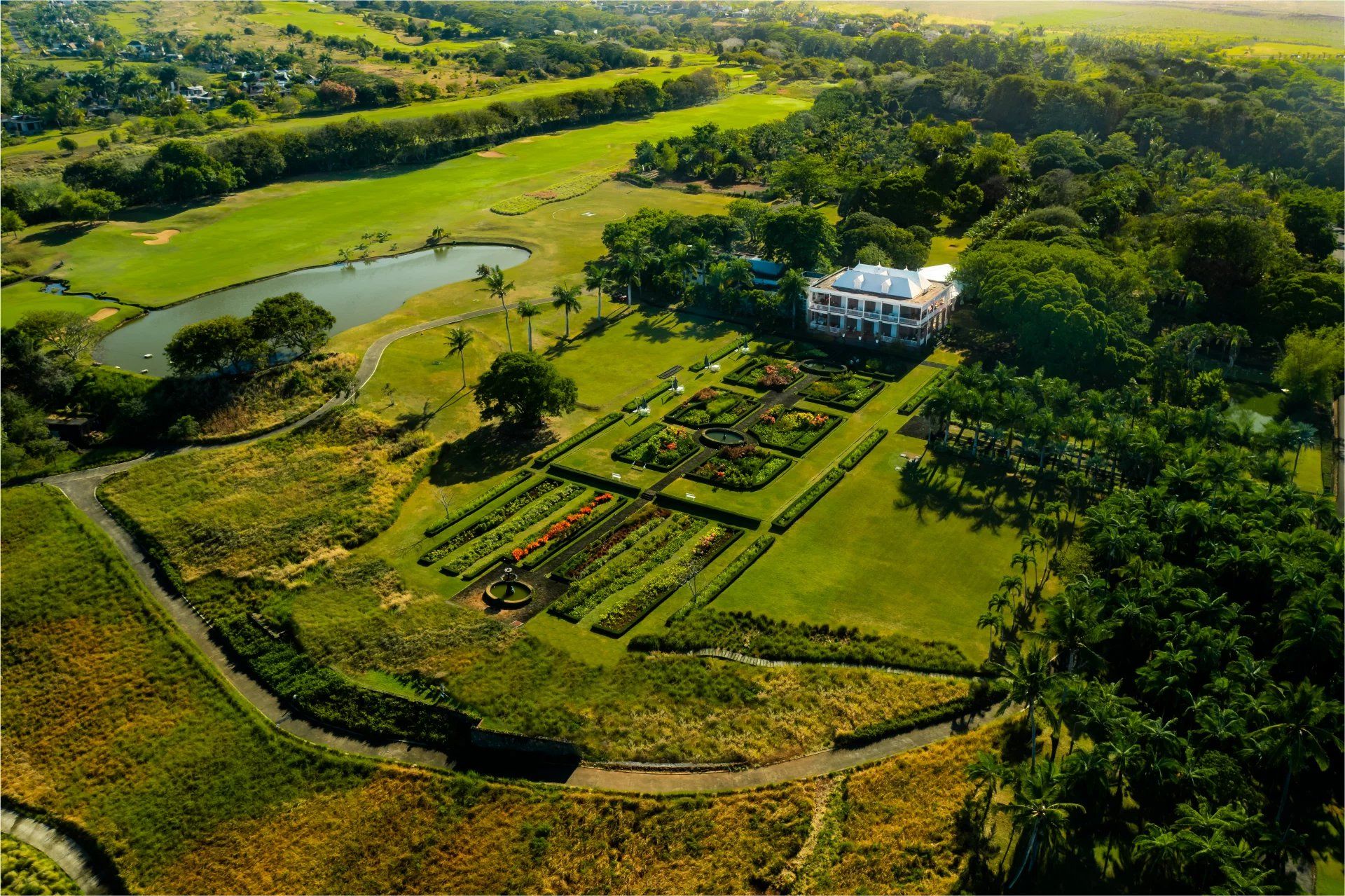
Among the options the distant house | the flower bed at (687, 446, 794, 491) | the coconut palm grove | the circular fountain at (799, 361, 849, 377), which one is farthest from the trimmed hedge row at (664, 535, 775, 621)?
the distant house

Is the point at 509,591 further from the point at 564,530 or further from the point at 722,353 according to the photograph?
the point at 722,353

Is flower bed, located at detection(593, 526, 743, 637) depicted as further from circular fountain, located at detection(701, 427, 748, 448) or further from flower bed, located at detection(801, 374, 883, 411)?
flower bed, located at detection(801, 374, 883, 411)

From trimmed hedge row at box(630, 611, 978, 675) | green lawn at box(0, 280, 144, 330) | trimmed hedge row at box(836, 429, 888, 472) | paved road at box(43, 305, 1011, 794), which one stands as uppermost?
green lawn at box(0, 280, 144, 330)

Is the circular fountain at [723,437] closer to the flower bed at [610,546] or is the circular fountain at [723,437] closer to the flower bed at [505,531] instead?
the flower bed at [610,546]

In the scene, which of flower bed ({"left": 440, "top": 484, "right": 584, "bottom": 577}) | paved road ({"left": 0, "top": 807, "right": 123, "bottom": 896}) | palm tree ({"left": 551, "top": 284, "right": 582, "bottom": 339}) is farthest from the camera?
palm tree ({"left": 551, "top": 284, "right": 582, "bottom": 339})

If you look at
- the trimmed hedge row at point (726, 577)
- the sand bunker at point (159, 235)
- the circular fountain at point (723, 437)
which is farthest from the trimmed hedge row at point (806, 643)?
the sand bunker at point (159, 235)

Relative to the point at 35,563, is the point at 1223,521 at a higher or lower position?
higher

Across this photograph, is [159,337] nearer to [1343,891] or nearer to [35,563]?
[35,563]

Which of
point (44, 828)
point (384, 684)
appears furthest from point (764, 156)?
point (44, 828)
